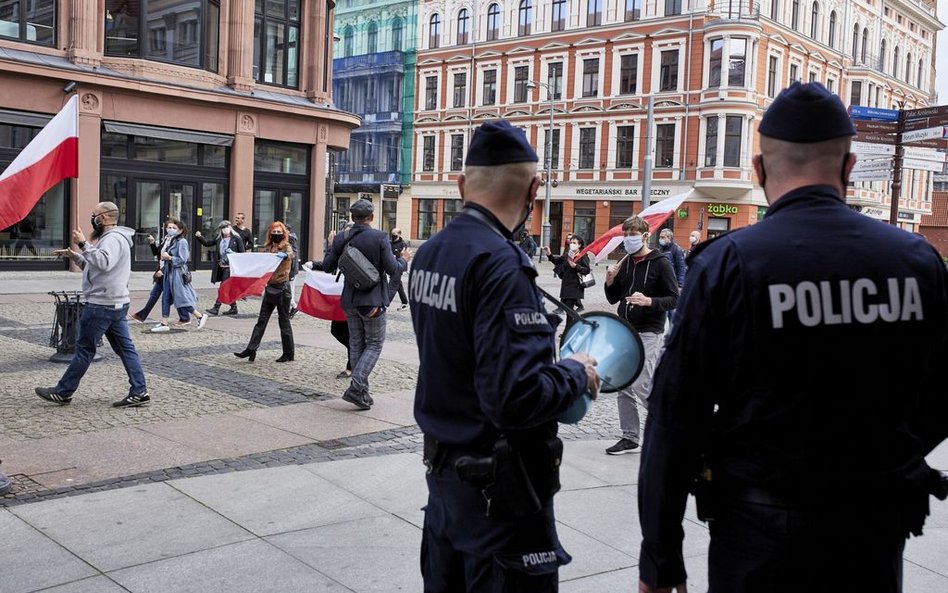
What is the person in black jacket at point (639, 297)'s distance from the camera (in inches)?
290

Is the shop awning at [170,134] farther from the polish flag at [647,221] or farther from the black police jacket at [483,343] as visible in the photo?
the black police jacket at [483,343]

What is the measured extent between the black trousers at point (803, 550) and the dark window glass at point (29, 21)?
979 inches

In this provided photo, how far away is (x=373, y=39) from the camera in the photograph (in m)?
61.6

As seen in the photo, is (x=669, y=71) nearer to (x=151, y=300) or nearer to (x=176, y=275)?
(x=176, y=275)

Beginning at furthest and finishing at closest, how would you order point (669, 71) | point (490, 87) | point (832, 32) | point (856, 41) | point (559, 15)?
1. point (490, 87)
2. point (856, 41)
3. point (832, 32)
4. point (559, 15)
5. point (669, 71)

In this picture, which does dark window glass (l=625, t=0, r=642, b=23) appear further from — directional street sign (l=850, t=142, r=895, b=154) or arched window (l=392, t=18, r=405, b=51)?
directional street sign (l=850, t=142, r=895, b=154)

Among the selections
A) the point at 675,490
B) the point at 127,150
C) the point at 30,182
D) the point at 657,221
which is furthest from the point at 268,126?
the point at 675,490

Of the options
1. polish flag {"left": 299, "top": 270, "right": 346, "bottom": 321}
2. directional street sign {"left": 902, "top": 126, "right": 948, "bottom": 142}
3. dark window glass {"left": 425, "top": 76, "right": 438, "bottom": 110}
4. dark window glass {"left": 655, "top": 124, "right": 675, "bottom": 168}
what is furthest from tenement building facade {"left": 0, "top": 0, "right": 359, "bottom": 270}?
dark window glass {"left": 425, "top": 76, "right": 438, "bottom": 110}

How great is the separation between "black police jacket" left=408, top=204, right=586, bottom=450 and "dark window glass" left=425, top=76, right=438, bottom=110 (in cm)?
5679

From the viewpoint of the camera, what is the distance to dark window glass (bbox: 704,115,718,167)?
153 feet

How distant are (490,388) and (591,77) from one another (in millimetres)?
51111

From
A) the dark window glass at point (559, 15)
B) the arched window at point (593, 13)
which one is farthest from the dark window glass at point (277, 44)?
the dark window glass at point (559, 15)

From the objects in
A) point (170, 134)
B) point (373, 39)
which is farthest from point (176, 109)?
point (373, 39)

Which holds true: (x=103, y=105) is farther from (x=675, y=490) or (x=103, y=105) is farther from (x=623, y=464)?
(x=675, y=490)
